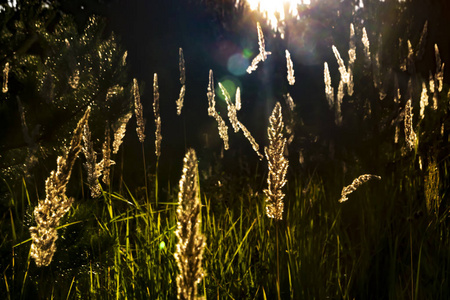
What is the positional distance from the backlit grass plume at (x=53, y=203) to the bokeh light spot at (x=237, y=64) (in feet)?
14.1

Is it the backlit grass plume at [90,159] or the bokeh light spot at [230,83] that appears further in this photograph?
the bokeh light spot at [230,83]

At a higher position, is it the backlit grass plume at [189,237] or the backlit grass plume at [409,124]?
the backlit grass plume at [409,124]

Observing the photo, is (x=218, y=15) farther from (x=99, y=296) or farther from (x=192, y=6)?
(x=99, y=296)

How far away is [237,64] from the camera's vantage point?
530 cm

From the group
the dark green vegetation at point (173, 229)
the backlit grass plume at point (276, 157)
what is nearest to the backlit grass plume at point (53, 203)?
the dark green vegetation at point (173, 229)

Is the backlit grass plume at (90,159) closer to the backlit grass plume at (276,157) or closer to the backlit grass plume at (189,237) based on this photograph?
the backlit grass plume at (276,157)

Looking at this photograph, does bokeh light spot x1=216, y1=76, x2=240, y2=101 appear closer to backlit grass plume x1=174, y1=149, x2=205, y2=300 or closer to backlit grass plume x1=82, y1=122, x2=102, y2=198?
backlit grass plume x1=82, y1=122, x2=102, y2=198

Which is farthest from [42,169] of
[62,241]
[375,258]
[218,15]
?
[218,15]

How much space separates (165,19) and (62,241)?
4006 millimetres

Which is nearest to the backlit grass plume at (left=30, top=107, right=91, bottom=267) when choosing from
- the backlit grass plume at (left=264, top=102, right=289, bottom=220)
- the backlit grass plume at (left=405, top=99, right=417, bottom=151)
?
the backlit grass plume at (left=264, top=102, right=289, bottom=220)

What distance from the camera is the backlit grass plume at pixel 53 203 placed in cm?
94

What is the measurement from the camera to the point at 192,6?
5348 millimetres

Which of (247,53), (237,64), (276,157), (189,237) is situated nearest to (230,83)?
(237,64)

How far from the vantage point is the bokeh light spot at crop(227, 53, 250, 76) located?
17.2 ft
